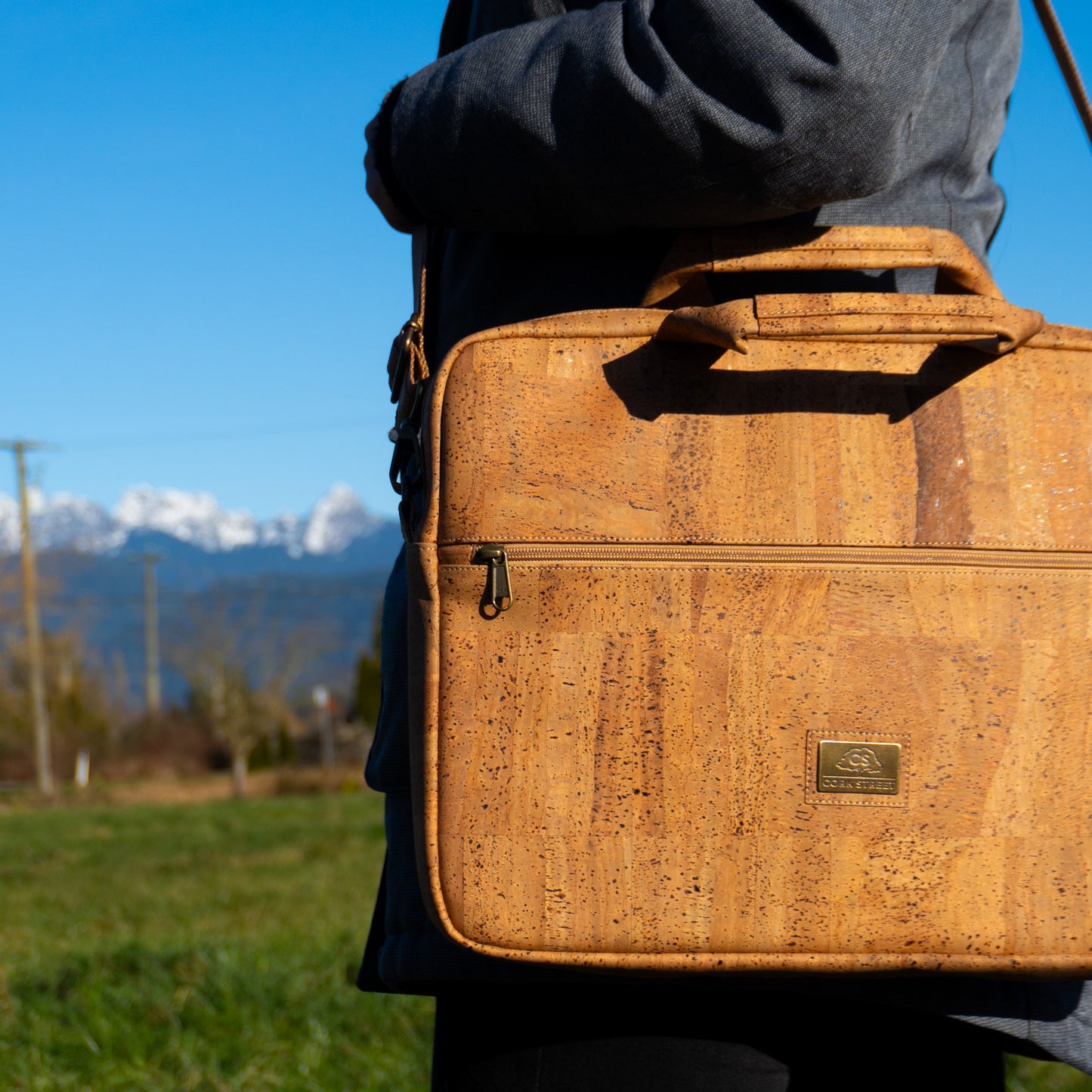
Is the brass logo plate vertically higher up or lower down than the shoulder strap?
lower down

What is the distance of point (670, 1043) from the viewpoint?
37.5 inches

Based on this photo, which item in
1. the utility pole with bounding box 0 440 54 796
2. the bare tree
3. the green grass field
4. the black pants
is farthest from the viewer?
the bare tree

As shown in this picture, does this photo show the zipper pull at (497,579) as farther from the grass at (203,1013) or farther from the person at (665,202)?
the grass at (203,1013)

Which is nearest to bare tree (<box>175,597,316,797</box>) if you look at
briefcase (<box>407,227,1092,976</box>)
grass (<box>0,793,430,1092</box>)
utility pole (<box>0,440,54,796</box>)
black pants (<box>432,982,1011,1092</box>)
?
utility pole (<box>0,440,54,796</box>)

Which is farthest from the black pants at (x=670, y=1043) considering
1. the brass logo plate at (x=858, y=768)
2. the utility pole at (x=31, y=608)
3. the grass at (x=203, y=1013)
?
the utility pole at (x=31, y=608)

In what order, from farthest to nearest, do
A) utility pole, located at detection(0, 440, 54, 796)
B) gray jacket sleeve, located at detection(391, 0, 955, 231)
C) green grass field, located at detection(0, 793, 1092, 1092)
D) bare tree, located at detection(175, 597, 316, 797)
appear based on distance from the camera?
bare tree, located at detection(175, 597, 316, 797)
utility pole, located at detection(0, 440, 54, 796)
green grass field, located at detection(0, 793, 1092, 1092)
gray jacket sleeve, located at detection(391, 0, 955, 231)

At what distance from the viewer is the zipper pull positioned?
876 millimetres

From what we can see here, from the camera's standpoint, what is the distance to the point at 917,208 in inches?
39.1

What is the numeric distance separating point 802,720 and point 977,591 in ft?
0.54

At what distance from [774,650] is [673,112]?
1.32 feet

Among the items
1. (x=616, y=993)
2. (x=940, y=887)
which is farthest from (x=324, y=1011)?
(x=940, y=887)

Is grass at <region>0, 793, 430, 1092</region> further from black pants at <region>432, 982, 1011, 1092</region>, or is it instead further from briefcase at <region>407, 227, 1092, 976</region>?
briefcase at <region>407, 227, 1092, 976</region>

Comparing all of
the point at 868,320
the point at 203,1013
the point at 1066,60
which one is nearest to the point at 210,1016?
the point at 203,1013

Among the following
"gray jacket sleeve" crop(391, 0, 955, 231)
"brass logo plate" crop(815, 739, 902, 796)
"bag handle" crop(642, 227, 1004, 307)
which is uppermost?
"gray jacket sleeve" crop(391, 0, 955, 231)
